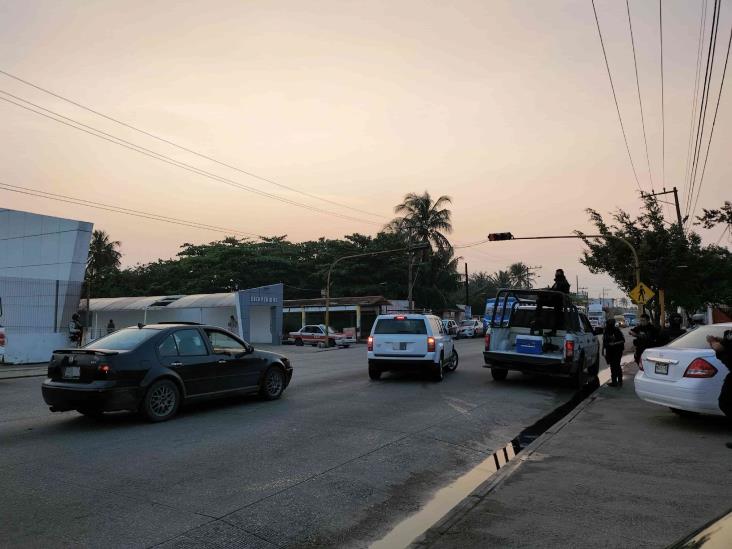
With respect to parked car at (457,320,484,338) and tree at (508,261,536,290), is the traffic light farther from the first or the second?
tree at (508,261,536,290)

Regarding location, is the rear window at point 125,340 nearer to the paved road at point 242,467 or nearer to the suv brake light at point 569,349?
the paved road at point 242,467

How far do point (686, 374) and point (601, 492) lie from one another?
142 inches

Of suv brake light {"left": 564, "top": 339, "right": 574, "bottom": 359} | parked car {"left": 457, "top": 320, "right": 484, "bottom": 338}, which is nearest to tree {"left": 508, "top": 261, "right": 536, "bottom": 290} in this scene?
parked car {"left": 457, "top": 320, "right": 484, "bottom": 338}

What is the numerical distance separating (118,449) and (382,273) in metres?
48.4

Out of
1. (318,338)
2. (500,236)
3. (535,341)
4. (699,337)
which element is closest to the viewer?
(699,337)

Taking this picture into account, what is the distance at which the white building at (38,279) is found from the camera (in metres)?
19.9

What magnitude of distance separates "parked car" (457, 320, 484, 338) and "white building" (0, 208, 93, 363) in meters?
34.3

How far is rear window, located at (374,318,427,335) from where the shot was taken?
14.3m

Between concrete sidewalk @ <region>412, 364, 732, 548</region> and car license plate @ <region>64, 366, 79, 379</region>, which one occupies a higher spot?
car license plate @ <region>64, 366, 79, 379</region>

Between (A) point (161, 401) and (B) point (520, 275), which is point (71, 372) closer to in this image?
(A) point (161, 401)

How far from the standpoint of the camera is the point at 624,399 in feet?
37.1

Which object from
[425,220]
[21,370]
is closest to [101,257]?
[425,220]

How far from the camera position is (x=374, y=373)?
47.5ft

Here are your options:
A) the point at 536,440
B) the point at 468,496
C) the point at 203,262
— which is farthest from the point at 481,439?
the point at 203,262
